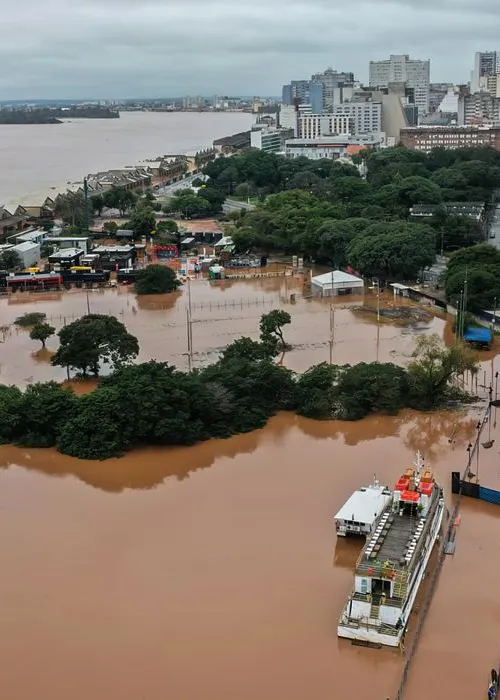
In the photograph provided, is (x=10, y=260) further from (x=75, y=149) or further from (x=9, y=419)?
(x=75, y=149)

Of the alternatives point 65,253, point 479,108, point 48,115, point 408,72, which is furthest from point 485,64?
point 65,253

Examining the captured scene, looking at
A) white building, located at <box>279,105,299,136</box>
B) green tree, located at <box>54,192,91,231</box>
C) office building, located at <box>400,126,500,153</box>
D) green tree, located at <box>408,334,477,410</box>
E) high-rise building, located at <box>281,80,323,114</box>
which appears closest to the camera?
green tree, located at <box>408,334,477,410</box>

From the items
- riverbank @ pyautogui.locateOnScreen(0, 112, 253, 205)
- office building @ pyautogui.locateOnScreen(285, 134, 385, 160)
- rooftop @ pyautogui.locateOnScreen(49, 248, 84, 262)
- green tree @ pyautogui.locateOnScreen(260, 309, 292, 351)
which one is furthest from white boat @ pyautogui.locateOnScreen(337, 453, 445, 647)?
office building @ pyautogui.locateOnScreen(285, 134, 385, 160)

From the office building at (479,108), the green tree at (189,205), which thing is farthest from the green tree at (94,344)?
the office building at (479,108)

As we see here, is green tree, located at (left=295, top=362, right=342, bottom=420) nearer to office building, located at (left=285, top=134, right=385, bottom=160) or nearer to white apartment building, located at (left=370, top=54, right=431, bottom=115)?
office building, located at (left=285, top=134, right=385, bottom=160)

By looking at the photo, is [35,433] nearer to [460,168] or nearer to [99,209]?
[99,209]

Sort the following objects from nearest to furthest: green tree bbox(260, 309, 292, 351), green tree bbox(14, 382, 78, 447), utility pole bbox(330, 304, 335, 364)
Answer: green tree bbox(14, 382, 78, 447) → green tree bbox(260, 309, 292, 351) → utility pole bbox(330, 304, 335, 364)
